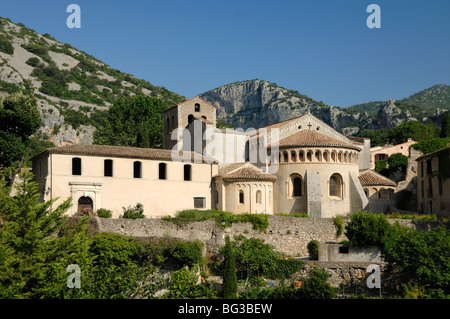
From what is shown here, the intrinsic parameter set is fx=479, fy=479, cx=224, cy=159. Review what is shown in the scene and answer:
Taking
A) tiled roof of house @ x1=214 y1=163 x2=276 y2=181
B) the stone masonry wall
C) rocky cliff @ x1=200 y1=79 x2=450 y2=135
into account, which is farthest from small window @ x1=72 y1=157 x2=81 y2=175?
rocky cliff @ x1=200 y1=79 x2=450 y2=135

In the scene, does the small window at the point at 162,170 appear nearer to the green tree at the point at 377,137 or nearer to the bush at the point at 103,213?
the bush at the point at 103,213

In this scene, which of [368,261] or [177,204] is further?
[177,204]

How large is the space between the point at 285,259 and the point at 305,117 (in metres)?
23.8

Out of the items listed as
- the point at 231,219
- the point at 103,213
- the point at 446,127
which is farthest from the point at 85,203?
the point at 446,127

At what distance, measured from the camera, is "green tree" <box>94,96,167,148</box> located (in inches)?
2729

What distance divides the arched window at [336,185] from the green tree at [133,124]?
27.6 meters

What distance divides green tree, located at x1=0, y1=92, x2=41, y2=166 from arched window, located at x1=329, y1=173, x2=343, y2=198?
3013 centimetres

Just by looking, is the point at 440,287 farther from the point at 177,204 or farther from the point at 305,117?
the point at 305,117

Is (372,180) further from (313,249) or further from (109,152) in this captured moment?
(109,152)

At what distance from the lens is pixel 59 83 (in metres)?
132

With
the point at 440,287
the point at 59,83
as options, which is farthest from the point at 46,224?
the point at 59,83

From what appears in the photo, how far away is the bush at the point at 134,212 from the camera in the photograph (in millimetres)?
40694

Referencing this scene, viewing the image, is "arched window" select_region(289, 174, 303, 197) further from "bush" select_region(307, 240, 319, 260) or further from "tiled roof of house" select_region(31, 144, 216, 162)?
"tiled roof of house" select_region(31, 144, 216, 162)

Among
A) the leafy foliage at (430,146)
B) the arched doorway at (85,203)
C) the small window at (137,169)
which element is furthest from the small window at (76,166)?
the leafy foliage at (430,146)
